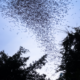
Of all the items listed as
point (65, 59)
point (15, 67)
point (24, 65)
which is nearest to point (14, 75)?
point (15, 67)

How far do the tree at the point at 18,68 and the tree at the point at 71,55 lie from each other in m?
2.00

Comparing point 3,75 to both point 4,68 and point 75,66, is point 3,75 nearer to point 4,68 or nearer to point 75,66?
point 4,68

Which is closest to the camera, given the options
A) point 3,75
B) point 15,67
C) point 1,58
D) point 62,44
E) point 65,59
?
point 3,75

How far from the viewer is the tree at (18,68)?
9.38m

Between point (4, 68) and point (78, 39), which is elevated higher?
point (78, 39)

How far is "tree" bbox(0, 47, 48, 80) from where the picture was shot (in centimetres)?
938

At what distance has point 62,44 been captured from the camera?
1348cm

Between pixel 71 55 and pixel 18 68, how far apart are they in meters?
4.76

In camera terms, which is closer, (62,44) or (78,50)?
(78,50)

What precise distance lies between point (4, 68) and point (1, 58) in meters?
1.52

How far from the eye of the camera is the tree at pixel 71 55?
10328mm

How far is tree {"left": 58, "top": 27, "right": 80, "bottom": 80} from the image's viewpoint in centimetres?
1033

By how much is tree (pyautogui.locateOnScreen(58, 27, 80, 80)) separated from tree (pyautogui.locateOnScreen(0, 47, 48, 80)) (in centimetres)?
200

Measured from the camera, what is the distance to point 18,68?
1029cm
